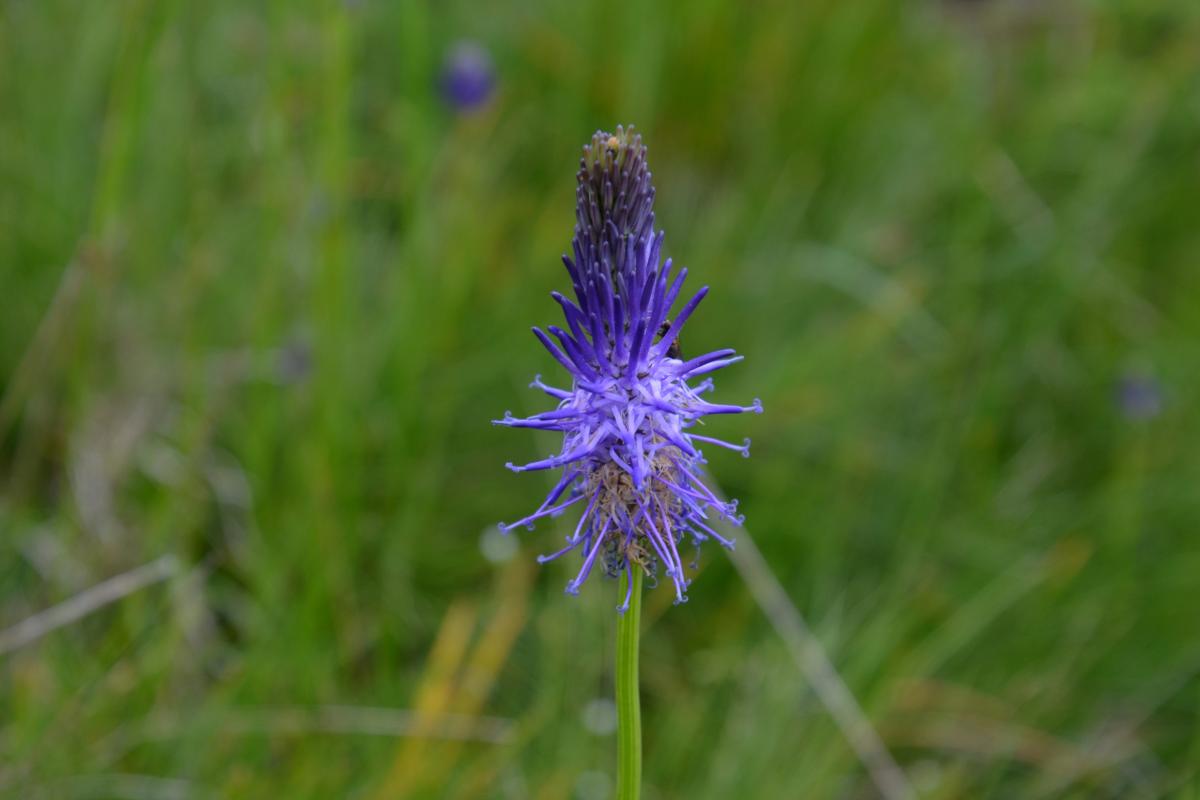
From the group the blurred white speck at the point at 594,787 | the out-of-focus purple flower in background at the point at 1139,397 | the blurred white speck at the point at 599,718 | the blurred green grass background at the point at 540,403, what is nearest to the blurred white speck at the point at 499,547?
the blurred green grass background at the point at 540,403

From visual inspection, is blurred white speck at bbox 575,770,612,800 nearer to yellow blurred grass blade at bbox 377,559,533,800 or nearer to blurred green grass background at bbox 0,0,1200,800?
blurred green grass background at bbox 0,0,1200,800

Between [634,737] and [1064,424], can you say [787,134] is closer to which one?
[1064,424]

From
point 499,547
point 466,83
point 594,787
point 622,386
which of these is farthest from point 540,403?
point 622,386


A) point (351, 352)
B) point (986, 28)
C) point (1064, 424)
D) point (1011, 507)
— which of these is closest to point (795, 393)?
point (1011, 507)

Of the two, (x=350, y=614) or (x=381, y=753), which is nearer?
(x=381, y=753)

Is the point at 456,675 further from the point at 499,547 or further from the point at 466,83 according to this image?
the point at 466,83
